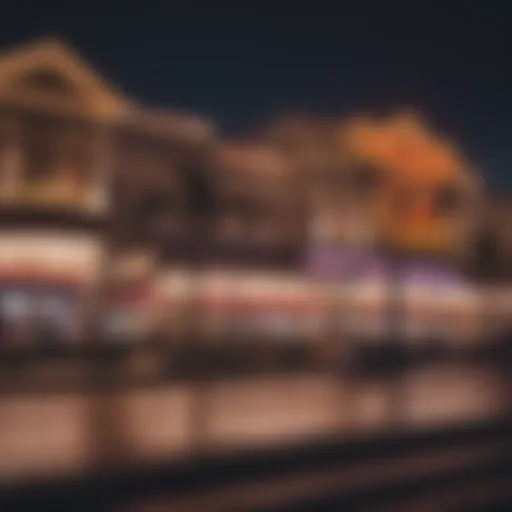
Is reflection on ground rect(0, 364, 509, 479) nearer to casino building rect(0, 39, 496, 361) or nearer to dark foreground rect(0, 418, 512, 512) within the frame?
dark foreground rect(0, 418, 512, 512)

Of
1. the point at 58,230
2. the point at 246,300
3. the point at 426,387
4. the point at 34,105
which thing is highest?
the point at 34,105

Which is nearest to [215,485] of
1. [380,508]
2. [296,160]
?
[380,508]

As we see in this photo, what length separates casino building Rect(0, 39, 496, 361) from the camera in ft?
51.3

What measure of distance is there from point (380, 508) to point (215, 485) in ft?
4.67

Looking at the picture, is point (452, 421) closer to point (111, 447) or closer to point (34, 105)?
point (111, 447)

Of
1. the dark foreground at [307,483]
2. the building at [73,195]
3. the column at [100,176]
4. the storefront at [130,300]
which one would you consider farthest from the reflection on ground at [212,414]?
the column at [100,176]

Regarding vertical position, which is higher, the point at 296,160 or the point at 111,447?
the point at 296,160

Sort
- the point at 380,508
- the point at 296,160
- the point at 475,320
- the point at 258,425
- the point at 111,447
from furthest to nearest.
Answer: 1. the point at 296,160
2. the point at 475,320
3. the point at 258,425
4. the point at 111,447
5. the point at 380,508

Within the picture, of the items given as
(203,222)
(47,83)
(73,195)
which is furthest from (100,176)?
(203,222)

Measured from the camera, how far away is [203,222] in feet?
35.4

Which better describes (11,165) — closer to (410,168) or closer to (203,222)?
(203,222)

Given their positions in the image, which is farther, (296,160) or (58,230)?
(296,160)

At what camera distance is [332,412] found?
13.5 metres

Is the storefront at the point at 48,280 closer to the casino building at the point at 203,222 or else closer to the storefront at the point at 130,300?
the casino building at the point at 203,222
